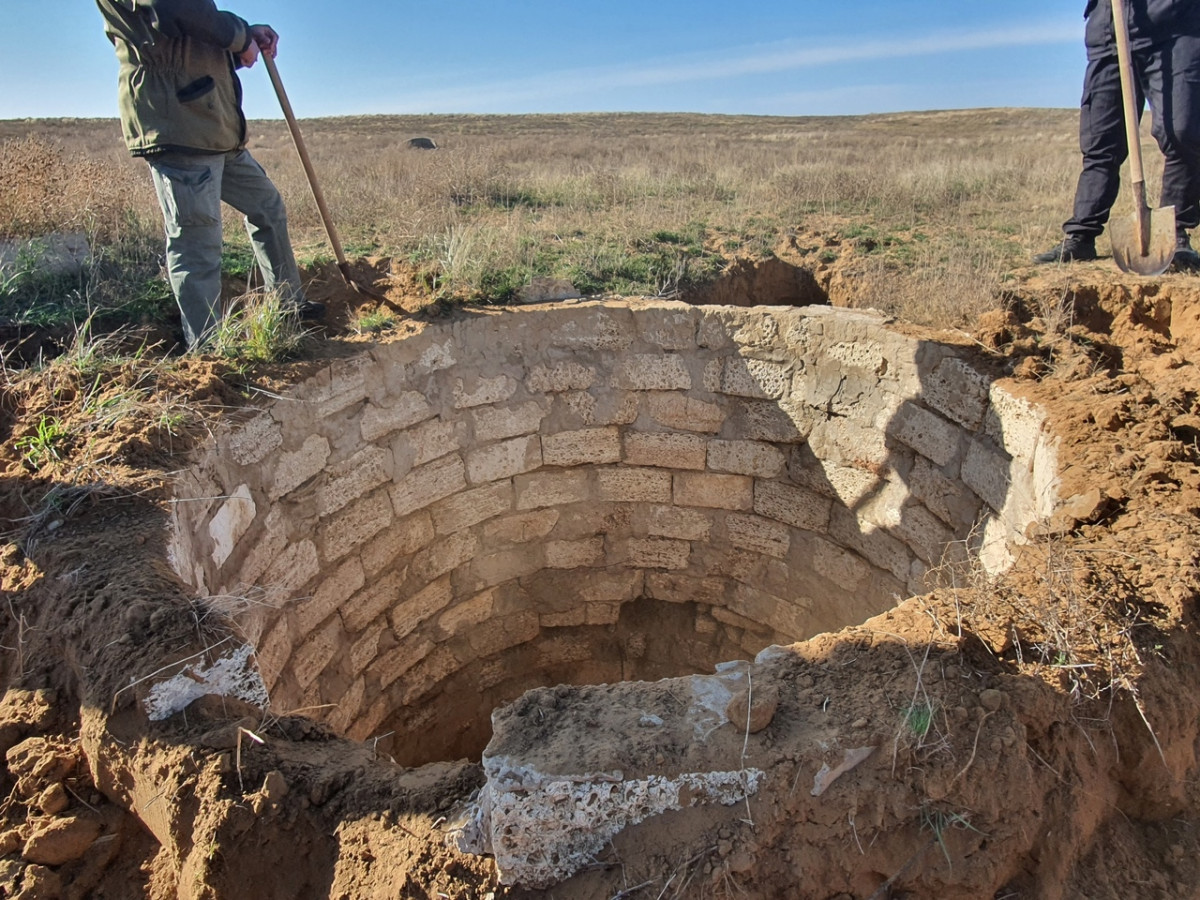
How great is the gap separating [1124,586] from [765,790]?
1.26m

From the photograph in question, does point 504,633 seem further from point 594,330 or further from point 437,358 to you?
point 594,330

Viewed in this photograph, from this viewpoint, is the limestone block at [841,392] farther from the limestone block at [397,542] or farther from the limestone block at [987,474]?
the limestone block at [397,542]

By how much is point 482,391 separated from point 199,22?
2108 mm

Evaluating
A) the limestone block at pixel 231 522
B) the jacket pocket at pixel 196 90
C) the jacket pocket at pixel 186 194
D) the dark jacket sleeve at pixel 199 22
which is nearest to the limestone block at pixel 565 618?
the limestone block at pixel 231 522

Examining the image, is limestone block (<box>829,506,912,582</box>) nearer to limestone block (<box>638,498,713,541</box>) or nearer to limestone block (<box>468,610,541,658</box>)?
limestone block (<box>638,498,713,541</box>)

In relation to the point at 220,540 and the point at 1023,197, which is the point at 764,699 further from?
the point at 1023,197

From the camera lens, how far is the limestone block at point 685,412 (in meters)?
4.62

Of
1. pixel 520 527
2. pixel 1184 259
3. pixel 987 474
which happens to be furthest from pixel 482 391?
pixel 1184 259

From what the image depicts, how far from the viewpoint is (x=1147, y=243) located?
454 centimetres

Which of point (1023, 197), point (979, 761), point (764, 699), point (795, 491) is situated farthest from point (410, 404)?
point (1023, 197)

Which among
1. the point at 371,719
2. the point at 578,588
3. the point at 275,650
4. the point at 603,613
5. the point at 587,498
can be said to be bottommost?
the point at 371,719

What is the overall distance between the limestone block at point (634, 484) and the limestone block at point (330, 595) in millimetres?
1548

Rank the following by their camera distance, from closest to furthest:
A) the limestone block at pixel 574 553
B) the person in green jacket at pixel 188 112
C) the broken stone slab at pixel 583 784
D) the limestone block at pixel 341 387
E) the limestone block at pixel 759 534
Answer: the broken stone slab at pixel 583 784
the person in green jacket at pixel 188 112
the limestone block at pixel 341 387
the limestone block at pixel 759 534
the limestone block at pixel 574 553

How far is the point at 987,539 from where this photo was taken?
3607 mm
